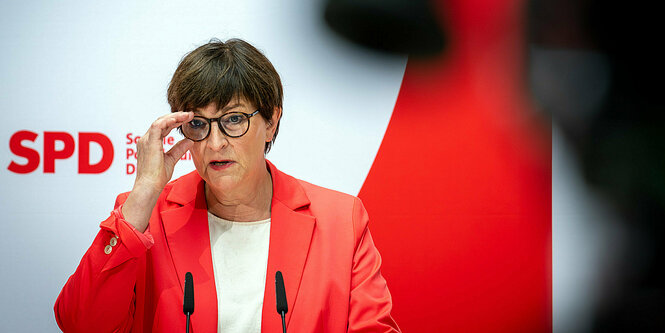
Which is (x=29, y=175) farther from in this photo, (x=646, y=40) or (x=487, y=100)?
(x=646, y=40)

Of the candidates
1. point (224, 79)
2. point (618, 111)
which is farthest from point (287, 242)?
point (618, 111)

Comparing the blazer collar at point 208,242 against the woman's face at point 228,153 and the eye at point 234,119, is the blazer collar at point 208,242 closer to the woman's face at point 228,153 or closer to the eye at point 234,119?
the woman's face at point 228,153

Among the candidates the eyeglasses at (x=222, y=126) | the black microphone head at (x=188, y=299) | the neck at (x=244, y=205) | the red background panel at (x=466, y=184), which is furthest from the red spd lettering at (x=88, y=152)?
the black microphone head at (x=188, y=299)

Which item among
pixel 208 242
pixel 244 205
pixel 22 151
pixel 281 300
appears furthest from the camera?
pixel 22 151

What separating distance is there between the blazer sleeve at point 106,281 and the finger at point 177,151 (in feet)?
0.83

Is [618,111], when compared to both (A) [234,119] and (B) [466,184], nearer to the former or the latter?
(B) [466,184]

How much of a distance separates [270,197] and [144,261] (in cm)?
50

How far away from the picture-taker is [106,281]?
175 centimetres

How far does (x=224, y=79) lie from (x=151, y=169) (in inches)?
14.5

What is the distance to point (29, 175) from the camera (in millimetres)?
2738

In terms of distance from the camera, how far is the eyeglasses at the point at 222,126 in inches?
75.4

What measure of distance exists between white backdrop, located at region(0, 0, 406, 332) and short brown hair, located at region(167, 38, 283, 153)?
30.9 inches

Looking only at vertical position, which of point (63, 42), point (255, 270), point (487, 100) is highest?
point (63, 42)

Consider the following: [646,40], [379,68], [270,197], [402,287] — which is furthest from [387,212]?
[646,40]
